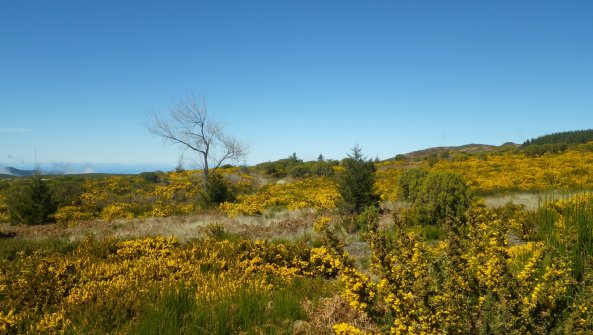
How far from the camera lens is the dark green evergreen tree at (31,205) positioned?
17.0m

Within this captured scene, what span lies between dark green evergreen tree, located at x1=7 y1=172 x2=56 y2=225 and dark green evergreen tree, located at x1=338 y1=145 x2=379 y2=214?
14.3 m

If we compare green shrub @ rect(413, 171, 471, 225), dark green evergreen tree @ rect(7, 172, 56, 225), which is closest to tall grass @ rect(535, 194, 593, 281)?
green shrub @ rect(413, 171, 471, 225)

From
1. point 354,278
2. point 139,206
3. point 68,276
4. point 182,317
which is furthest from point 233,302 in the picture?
point 139,206

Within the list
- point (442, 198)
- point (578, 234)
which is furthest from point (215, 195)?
point (578, 234)

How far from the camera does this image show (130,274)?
6.07 m

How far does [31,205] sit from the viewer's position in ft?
56.2

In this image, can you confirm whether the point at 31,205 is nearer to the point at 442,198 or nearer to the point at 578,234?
the point at 442,198

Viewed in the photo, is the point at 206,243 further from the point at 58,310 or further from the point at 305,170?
the point at 305,170

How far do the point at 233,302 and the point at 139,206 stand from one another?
19.0m

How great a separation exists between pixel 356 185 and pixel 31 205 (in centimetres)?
1543

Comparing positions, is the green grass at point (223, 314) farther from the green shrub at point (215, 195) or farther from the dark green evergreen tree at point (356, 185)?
the green shrub at point (215, 195)

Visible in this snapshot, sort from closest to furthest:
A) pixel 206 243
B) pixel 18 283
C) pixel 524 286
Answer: pixel 524 286 < pixel 18 283 < pixel 206 243

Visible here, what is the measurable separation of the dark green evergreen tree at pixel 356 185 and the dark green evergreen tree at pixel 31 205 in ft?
46.9

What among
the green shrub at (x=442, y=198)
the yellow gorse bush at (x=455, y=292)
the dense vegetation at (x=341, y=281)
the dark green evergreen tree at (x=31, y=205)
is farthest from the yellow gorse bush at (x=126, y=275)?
the dark green evergreen tree at (x=31, y=205)
